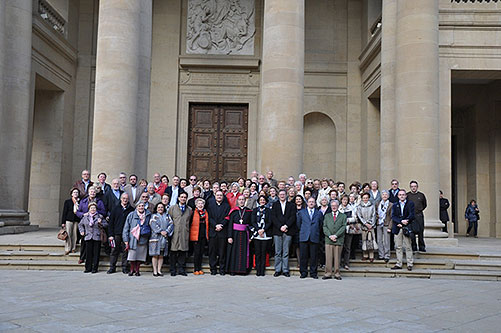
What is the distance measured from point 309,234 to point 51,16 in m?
15.0

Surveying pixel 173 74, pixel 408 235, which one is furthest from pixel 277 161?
pixel 173 74

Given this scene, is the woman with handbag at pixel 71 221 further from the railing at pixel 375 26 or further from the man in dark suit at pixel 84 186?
the railing at pixel 375 26

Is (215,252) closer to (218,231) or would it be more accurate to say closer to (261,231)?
(218,231)

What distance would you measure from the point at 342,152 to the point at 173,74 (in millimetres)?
8140

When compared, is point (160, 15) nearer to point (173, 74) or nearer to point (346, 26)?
point (173, 74)

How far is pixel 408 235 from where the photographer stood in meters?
11.6

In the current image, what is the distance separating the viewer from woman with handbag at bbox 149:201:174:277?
36.8 feet

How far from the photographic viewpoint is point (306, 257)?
11422mm

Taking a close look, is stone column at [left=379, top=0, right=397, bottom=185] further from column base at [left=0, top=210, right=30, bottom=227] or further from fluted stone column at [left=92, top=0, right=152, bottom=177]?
column base at [left=0, top=210, right=30, bottom=227]

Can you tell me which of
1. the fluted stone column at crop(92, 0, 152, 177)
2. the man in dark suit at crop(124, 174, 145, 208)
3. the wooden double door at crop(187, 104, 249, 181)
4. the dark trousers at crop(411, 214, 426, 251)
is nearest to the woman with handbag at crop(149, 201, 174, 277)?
the man in dark suit at crop(124, 174, 145, 208)

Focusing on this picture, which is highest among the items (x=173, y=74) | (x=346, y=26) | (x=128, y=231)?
(x=346, y=26)

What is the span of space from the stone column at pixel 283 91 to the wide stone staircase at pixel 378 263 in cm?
307

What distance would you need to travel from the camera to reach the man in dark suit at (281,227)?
11484 millimetres

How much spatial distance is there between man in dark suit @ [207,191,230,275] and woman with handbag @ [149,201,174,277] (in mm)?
950
